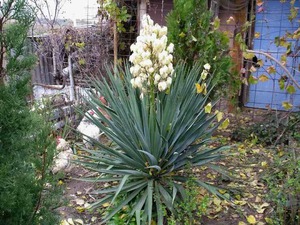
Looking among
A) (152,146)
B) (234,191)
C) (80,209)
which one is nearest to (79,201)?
(80,209)

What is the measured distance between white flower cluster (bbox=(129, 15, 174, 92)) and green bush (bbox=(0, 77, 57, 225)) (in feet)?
3.70

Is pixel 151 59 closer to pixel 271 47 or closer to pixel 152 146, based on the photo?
pixel 152 146

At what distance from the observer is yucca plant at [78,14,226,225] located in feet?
8.86

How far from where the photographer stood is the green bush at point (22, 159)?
4.67ft

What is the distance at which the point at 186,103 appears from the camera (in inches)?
116

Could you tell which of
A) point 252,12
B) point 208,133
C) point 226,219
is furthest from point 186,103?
point 252,12

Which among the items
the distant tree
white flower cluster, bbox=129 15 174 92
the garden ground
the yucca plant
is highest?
the distant tree

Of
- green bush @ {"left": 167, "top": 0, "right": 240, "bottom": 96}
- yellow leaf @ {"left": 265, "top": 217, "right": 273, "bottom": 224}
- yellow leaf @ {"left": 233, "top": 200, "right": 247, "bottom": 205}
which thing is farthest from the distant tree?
green bush @ {"left": 167, "top": 0, "right": 240, "bottom": 96}

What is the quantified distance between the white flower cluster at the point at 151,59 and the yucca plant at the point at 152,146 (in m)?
0.03

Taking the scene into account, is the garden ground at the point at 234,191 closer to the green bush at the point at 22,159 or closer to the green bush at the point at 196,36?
the green bush at the point at 22,159

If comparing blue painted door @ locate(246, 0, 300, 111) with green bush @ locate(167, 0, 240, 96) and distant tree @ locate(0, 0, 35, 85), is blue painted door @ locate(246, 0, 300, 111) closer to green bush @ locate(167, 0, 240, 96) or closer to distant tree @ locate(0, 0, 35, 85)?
green bush @ locate(167, 0, 240, 96)

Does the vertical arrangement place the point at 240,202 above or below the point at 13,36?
below

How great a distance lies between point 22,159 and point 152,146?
4.55 ft

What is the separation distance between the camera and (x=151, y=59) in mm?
2562
